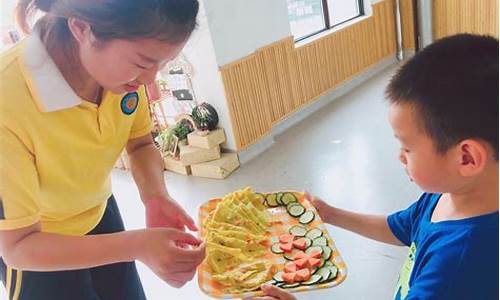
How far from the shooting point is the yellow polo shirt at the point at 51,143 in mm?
720

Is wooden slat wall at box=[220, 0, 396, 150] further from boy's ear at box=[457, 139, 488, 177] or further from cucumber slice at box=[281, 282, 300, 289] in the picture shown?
boy's ear at box=[457, 139, 488, 177]

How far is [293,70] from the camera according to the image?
139 inches

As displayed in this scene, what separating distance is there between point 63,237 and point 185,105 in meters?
2.45

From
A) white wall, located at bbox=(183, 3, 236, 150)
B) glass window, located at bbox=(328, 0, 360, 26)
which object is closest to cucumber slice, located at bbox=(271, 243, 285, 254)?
white wall, located at bbox=(183, 3, 236, 150)

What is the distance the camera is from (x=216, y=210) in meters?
1.28

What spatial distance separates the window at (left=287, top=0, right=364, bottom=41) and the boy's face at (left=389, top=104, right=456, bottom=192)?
3.13 meters

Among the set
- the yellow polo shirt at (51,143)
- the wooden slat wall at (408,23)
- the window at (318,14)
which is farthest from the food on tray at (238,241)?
the wooden slat wall at (408,23)

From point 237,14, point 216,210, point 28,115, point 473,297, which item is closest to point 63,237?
point 28,115

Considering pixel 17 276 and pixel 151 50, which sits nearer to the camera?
pixel 151 50

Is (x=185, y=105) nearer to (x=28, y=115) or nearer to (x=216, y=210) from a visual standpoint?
(x=216, y=210)

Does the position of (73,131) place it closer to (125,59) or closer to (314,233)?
(125,59)

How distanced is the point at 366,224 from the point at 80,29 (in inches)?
28.7

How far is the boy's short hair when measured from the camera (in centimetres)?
60

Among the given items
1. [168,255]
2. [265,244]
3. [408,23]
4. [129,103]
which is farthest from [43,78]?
[408,23]
